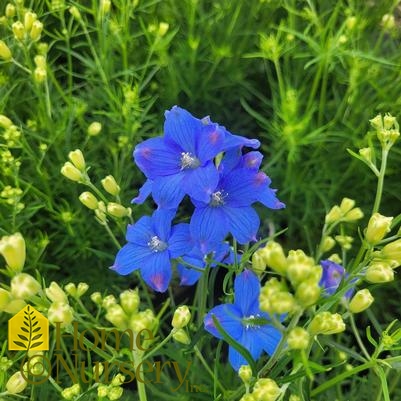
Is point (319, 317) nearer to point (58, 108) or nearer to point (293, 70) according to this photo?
point (58, 108)

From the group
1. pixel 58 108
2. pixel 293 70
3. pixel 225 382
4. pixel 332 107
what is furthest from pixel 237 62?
pixel 225 382

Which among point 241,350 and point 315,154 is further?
point 315,154

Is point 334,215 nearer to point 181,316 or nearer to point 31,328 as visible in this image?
point 181,316

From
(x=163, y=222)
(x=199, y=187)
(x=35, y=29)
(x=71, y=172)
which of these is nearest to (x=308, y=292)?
(x=199, y=187)

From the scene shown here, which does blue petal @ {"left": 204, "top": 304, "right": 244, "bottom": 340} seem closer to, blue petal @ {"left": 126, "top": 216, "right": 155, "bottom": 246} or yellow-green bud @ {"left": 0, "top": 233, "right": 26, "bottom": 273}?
blue petal @ {"left": 126, "top": 216, "right": 155, "bottom": 246}

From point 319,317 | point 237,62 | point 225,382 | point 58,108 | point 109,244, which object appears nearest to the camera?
point 319,317

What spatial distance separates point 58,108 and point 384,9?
3.50 ft

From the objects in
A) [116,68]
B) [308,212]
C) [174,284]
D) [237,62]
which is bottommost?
[174,284]

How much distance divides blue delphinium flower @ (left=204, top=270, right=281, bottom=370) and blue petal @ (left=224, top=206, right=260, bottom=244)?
0.22ft

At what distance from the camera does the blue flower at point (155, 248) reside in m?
0.99

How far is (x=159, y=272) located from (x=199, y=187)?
7.9 inches

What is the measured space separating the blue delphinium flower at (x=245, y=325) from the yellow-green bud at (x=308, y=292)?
0.89ft

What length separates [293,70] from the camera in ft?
6.04

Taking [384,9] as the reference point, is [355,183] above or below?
below
